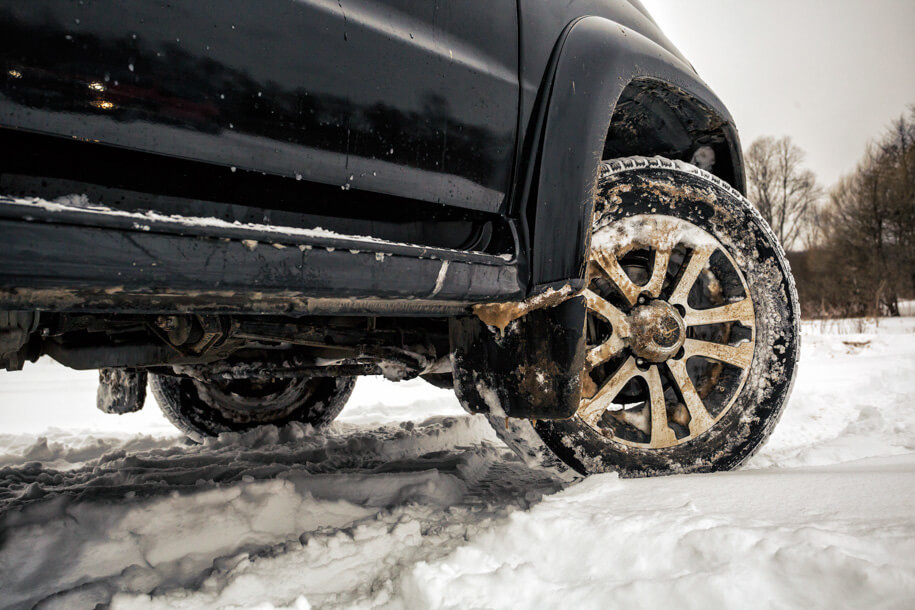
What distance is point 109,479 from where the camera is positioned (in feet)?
5.98

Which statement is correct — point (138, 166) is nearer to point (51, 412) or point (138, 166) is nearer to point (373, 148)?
point (373, 148)

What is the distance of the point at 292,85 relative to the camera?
944 mm

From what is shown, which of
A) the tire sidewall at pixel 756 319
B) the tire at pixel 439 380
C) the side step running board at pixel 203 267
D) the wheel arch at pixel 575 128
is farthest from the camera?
the tire at pixel 439 380

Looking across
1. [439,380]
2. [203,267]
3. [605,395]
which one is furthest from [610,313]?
[203,267]

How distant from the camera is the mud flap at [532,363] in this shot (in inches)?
54.0

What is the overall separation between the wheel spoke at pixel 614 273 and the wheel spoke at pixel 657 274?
0.19 feet

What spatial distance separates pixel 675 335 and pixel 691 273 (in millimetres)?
233

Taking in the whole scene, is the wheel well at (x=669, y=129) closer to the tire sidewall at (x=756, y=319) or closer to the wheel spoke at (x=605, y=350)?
the tire sidewall at (x=756, y=319)

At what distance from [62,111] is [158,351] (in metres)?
0.83

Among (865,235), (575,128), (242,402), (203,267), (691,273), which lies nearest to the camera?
(203,267)

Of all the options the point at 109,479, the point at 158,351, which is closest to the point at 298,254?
the point at 158,351

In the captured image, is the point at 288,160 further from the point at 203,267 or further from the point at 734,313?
the point at 734,313

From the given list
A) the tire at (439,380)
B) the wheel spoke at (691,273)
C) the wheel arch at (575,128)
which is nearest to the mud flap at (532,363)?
the wheel arch at (575,128)

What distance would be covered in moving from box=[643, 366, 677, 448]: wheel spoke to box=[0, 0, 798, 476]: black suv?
10mm
